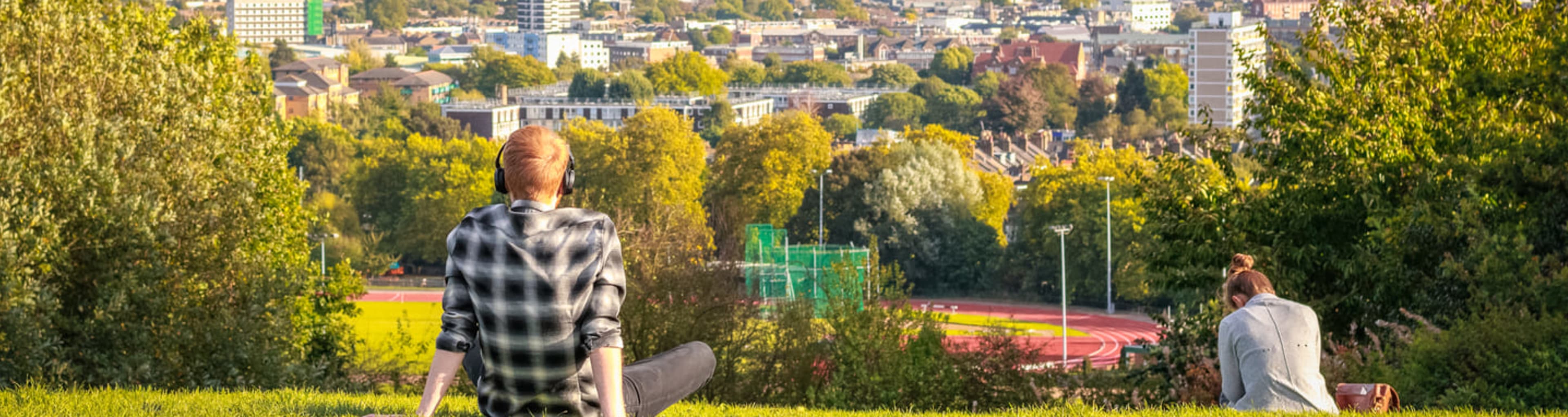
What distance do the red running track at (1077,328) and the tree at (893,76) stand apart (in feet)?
371

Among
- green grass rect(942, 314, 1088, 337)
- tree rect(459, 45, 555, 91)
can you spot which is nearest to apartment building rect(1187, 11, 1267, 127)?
tree rect(459, 45, 555, 91)

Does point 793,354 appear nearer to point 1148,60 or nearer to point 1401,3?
point 1401,3

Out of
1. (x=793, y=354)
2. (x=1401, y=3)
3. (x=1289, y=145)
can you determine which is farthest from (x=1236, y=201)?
(x=793, y=354)

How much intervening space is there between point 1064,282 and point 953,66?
131251mm

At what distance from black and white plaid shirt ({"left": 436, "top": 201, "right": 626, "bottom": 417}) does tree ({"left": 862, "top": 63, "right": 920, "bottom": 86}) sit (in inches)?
6369

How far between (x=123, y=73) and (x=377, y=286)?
149ft

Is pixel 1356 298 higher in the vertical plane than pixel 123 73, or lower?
lower

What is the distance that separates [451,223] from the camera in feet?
200

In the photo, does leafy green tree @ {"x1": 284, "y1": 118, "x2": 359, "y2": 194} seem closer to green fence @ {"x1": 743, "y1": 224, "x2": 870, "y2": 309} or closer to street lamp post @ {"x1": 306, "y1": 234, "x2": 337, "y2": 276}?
street lamp post @ {"x1": 306, "y1": 234, "x2": 337, "y2": 276}

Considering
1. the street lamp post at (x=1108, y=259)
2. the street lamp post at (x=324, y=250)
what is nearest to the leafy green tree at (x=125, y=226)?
the street lamp post at (x=324, y=250)

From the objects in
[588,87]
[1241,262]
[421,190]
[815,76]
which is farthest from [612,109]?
[1241,262]

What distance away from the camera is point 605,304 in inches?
176

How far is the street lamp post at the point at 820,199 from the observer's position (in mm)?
54719

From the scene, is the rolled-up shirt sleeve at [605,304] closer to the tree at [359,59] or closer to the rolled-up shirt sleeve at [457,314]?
the rolled-up shirt sleeve at [457,314]
